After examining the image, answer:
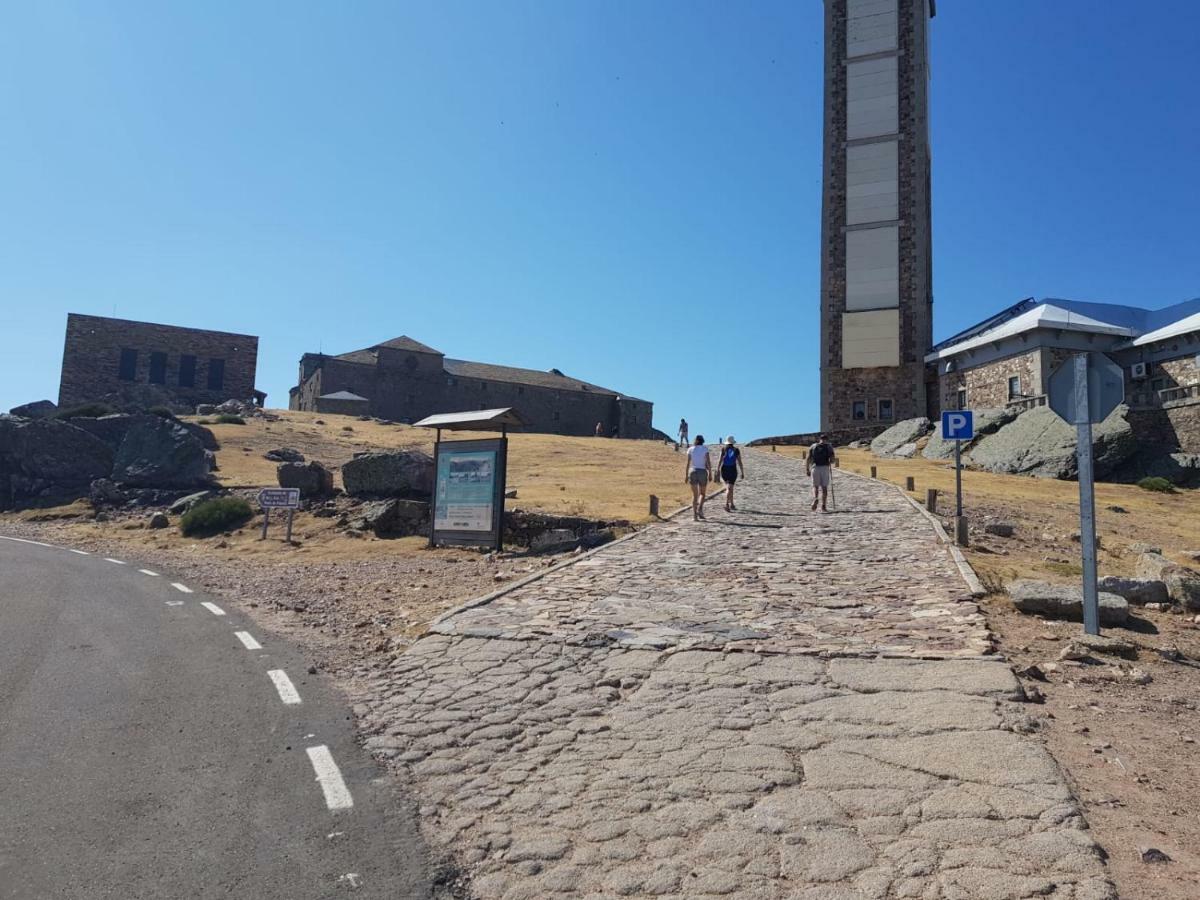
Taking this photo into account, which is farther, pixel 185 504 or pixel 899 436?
pixel 899 436

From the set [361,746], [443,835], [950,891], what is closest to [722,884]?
[950,891]

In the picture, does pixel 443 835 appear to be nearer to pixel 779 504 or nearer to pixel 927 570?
pixel 927 570

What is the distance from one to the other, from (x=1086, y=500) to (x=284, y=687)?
22.9 feet

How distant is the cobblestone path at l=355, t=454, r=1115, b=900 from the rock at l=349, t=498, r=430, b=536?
10.1 m

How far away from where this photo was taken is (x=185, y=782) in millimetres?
4539

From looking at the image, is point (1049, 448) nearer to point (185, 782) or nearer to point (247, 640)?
point (247, 640)

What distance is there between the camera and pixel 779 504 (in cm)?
1950

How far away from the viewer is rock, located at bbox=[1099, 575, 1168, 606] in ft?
27.6

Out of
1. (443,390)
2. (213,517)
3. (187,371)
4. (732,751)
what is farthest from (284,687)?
(443,390)

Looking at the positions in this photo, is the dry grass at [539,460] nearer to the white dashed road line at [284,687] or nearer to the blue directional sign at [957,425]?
the blue directional sign at [957,425]

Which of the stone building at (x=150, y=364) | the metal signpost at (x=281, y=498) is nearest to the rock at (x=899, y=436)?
the metal signpost at (x=281, y=498)

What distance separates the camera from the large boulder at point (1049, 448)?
3106 centimetres

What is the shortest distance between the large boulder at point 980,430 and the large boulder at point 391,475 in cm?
2535

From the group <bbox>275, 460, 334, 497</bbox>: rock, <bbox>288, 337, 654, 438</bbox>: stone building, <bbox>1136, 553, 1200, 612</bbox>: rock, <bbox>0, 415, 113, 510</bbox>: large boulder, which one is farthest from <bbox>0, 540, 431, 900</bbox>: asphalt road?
<bbox>288, 337, 654, 438</bbox>: stone building
